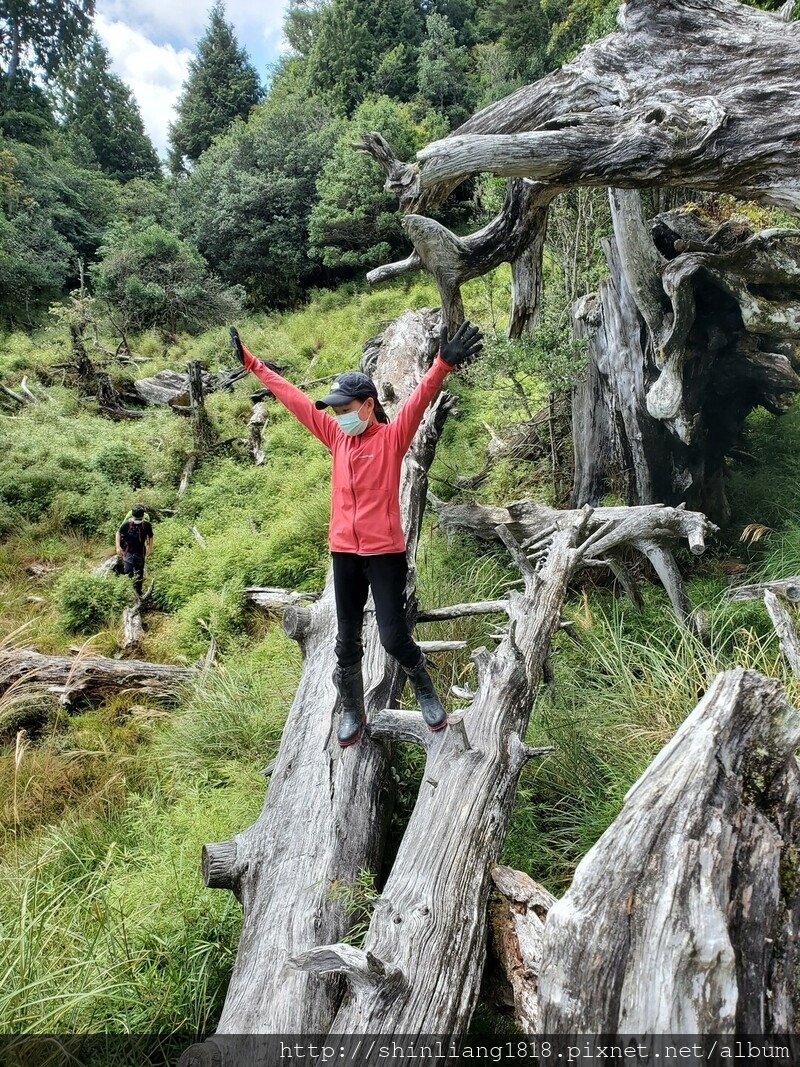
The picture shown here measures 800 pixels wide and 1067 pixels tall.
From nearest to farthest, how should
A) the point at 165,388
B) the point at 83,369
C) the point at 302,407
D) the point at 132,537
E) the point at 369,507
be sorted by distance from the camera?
the point at 369,507, the point at 302,407, the point at 132,537, the point at 165,388, the point at 83,369

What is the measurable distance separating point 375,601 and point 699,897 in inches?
68.4

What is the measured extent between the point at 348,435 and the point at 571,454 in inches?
188

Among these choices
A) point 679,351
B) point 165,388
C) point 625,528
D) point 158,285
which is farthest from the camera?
point 158,285

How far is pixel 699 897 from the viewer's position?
5.15 feet

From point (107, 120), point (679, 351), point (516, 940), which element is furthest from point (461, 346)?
point (107, 120)

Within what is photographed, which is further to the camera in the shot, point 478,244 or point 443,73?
point 443,73

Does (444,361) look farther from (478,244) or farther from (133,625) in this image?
(133,625)

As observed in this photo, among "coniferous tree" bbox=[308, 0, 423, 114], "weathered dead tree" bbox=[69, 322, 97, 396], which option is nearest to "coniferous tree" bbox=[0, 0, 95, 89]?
"coniferous tree" bbox=[308, 0, 423, 114]

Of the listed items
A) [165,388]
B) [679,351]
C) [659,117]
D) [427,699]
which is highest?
[165,388]

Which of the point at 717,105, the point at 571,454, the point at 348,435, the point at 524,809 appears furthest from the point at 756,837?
the point at 571,454

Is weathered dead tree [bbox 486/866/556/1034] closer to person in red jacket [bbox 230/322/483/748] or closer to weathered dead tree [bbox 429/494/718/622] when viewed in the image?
person in red jacket [bbox 230/322/483/748]

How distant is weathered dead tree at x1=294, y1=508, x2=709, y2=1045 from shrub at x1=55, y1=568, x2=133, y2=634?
16.6ft

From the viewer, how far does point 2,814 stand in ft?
13.3

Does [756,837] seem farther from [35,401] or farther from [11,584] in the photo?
[35,401]
